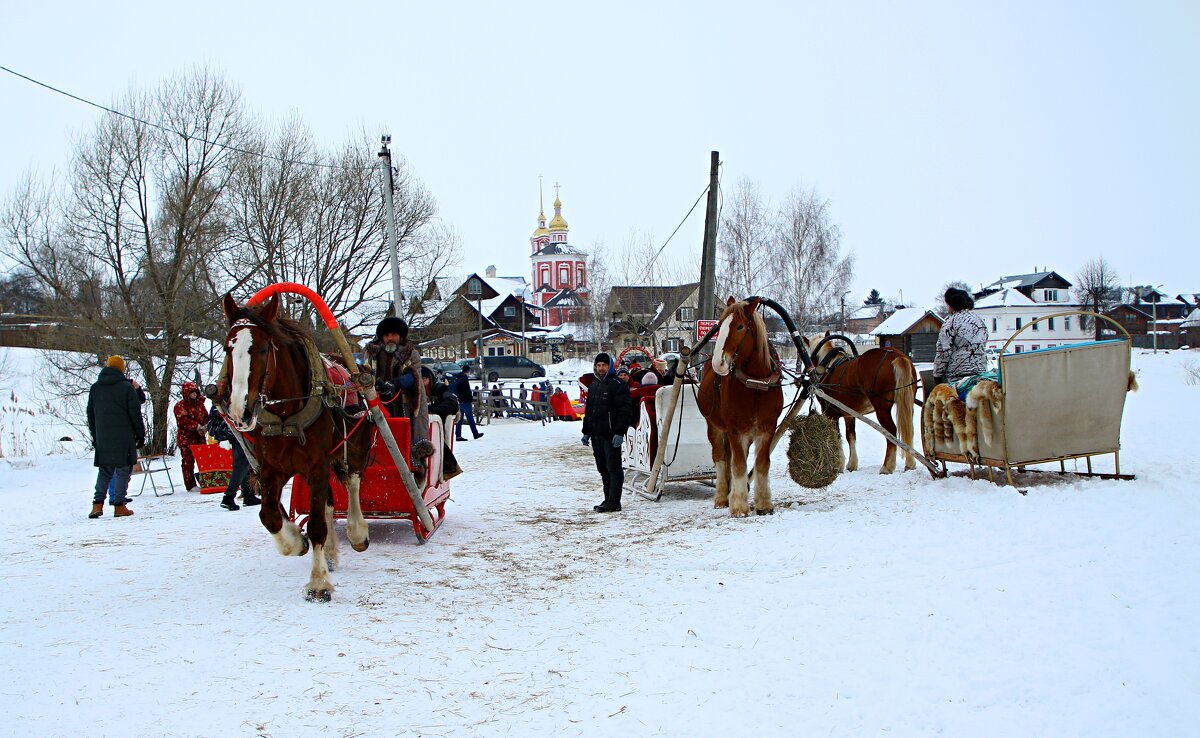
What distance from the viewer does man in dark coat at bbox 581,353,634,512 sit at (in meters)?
10.1

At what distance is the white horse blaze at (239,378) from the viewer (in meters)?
5.81

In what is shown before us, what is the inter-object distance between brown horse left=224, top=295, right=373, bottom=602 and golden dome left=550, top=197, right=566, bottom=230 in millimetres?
115182

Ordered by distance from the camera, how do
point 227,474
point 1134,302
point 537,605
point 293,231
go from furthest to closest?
point 1134,302, point 293,231, point 227,474, point 537,605

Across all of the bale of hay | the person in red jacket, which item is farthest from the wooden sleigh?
the person in red jacket

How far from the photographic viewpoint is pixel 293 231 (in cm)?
2542

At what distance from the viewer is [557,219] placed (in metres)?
121

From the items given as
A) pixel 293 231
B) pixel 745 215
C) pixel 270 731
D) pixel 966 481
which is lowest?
pixel 270 731

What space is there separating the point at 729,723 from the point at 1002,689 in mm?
1328

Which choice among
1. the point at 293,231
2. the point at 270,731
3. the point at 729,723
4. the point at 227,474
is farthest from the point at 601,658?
the point at 293,231

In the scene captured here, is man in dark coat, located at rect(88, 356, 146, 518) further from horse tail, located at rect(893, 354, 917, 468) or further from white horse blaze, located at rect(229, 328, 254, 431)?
horse tail, located at rect(893, 354, 917, 468)

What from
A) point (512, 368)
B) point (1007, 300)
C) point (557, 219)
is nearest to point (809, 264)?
point (512, 368)

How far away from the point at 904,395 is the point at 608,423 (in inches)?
148

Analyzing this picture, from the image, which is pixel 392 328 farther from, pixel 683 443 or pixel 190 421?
pixel 190 421

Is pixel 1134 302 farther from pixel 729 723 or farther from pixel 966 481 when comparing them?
pixel 729 723
